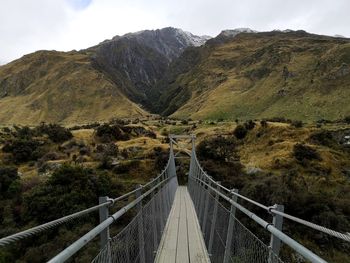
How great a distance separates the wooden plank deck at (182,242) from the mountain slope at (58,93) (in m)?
88.1

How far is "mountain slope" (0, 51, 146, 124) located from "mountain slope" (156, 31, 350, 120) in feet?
59.0

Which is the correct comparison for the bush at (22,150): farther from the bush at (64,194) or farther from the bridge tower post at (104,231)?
the bridge tower post at (104,231)

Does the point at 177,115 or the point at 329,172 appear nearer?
the point at 329,172

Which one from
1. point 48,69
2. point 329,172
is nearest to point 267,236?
point 329,172

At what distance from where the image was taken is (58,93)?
367ft

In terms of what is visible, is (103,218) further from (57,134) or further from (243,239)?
(57,134)

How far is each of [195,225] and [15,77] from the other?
127085 mm

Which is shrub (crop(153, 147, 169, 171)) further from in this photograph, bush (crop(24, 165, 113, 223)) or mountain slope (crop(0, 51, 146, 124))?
mountain slope (crop(0, 51, 146, 124))

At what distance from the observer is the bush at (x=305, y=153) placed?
30.1 m

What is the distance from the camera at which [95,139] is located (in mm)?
43344

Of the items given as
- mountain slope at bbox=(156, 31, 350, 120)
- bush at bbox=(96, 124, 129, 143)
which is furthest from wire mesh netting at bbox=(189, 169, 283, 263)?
mountain slope at bbox=(156, 31, 350, 120)

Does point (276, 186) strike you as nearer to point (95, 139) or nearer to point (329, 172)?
point (329, 172)

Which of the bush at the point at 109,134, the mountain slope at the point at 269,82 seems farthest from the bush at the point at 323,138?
the mountain slope at the point at 269,82

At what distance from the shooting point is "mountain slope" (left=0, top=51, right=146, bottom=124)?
10344cm
